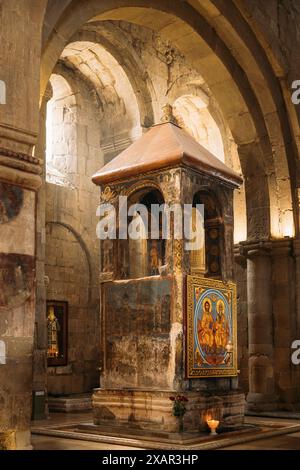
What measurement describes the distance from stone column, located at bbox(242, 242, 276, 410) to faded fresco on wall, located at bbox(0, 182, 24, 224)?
7097 millimetres

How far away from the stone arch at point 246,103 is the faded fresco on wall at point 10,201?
6271 mm

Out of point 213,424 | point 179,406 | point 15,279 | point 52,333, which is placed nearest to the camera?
point 15,279

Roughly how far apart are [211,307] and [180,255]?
36.4 inches

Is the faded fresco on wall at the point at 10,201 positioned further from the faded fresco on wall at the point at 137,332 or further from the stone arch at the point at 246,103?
the stone arch at the point at 246,103

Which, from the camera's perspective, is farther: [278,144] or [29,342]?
[278,144]

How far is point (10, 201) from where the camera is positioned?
610cm

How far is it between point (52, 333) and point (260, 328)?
4.17 metres

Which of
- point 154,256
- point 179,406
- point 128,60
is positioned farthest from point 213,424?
point 128,60

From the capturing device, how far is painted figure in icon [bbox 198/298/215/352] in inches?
336

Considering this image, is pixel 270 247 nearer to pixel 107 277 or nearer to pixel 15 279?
pixel 107 277

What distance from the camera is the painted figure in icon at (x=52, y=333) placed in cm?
1320

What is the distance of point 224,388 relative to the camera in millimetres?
8914
